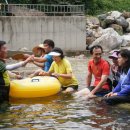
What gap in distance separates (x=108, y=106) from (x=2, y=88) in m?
2.18

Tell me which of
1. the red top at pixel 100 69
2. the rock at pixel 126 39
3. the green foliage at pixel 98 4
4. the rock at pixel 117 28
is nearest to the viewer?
the red top at pixel 100 69

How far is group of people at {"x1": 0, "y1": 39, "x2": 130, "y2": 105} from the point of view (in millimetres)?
8867

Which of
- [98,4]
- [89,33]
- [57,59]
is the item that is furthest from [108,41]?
[57,59]

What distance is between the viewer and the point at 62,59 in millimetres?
10508

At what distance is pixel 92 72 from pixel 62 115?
1.93 m

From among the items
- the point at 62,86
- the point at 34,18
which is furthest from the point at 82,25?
the point at 62,86

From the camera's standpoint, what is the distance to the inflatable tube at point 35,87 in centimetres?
981

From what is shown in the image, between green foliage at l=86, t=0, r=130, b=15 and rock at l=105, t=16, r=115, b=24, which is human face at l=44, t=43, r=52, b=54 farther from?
green foliage at l=86, t=0, r=130, b=15

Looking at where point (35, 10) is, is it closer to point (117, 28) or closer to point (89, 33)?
point (89, 33)

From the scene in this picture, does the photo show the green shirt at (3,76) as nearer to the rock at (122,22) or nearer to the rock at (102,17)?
the rock at (122,22)

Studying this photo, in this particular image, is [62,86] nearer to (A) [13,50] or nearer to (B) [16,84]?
(B) [16,84]

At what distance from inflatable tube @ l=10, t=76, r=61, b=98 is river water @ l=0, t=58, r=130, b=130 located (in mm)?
133

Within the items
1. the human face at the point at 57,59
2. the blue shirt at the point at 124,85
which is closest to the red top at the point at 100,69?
the blue shirt at the point at 124,85

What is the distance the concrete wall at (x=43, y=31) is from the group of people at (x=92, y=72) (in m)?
10.5
